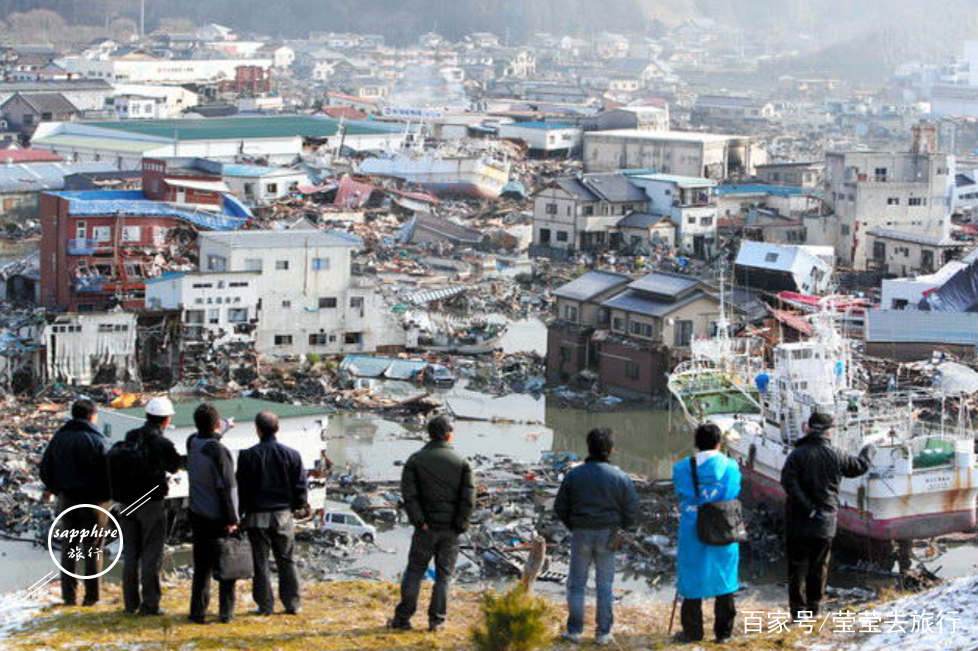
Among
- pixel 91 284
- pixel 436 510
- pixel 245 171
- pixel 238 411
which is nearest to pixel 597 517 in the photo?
pixel 436 510

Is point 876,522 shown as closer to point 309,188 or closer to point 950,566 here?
point 950,566

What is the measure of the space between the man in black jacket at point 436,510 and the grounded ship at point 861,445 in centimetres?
622

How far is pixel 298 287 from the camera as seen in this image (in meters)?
17.4

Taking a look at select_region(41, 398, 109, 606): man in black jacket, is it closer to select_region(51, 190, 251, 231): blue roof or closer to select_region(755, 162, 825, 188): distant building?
select_region(51, 190, 251, 231): blue roof

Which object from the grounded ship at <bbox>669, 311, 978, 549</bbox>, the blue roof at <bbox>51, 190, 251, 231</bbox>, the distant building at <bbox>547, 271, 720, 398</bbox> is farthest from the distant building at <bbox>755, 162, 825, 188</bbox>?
the grounded ship at <bbox>669, 311, 978, 549</bbox>

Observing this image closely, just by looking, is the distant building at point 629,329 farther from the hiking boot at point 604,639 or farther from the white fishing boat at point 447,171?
the white fishing boat at point 447,171

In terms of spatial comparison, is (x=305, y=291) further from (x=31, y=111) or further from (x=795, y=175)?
(x=31, y=111)

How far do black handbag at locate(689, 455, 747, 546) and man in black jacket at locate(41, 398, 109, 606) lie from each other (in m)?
1.96

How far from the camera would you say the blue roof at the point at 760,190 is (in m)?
27.0

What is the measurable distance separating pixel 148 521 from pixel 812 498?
2210 mm

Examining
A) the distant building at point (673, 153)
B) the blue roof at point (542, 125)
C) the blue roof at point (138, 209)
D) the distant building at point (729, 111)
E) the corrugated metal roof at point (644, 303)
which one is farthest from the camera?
the distant building at point (729, 111)

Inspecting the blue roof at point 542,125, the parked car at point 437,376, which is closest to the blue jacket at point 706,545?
the parked car at point 437,376

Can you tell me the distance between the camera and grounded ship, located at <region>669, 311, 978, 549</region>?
36.1 feet

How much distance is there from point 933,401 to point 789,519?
1011 cm
